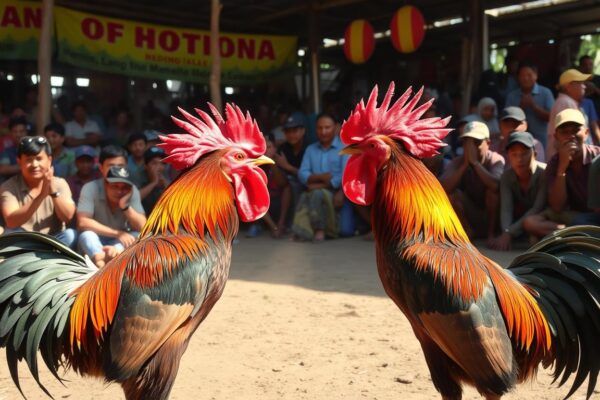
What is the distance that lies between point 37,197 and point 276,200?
4.30 meters

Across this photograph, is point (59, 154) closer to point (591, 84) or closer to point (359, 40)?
point (359, 40)

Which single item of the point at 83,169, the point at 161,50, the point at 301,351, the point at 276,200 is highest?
the point at 161,50

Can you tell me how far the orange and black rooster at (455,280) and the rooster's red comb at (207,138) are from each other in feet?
1.49

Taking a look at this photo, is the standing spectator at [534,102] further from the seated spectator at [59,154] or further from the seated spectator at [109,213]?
the seated spectator at [59,154]

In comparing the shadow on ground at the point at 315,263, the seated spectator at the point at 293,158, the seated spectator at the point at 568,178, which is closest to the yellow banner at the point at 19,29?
the seated spectator at the point at 293,158

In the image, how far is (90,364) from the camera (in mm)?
2697

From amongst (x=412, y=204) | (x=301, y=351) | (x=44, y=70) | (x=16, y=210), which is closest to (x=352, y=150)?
(x=412, y=204)

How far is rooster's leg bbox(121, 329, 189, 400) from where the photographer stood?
8.32 feet

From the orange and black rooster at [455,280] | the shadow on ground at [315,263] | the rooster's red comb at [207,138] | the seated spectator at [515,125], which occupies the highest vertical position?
the seated spectator at [515,125]

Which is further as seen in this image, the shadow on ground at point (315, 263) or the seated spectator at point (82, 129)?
the seated spectator at point (82, 129)

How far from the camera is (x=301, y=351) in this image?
12.9 feet

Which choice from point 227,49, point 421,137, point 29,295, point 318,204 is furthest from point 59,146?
point 421,137

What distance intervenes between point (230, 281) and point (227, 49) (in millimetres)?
6288

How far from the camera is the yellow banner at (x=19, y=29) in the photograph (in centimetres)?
916
